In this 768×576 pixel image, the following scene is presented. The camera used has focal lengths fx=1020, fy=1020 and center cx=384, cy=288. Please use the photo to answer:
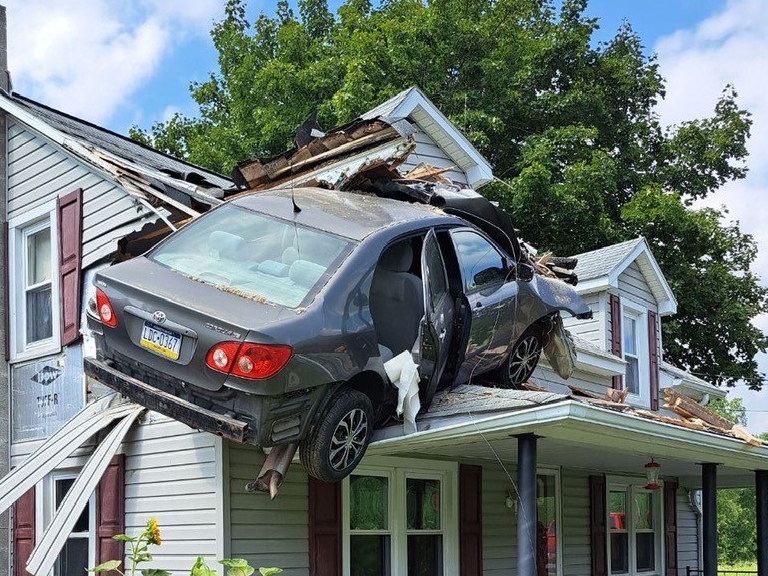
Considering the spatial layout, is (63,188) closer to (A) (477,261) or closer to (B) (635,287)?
(A) (477,261)

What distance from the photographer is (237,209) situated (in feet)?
24.2

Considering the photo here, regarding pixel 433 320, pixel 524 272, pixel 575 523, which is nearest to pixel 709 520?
pixel 575 523

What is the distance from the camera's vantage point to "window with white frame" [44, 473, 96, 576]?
9.17 meters

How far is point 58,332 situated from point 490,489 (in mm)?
4849

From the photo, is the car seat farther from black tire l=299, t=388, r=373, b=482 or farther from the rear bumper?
the rear bumper

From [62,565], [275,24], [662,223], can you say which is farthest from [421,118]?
[275,24]

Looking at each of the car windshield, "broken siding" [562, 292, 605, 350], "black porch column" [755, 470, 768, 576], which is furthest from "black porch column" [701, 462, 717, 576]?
the car windshield

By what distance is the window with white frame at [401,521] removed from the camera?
9406mm

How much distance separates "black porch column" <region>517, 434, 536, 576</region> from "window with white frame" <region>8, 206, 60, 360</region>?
507 cm

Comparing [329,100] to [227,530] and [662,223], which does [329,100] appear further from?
[227,530]

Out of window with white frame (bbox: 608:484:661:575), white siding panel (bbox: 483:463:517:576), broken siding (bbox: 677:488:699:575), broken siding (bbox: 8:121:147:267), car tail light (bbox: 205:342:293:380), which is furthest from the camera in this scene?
broken siding (bbox: 677:488:699:575)

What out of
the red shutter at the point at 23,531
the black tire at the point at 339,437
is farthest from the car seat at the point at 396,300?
the red shutter at the point at 23,531

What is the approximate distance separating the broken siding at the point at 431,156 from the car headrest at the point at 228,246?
591 centimetres

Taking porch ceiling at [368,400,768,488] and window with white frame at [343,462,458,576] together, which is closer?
porch ceiling at [368,400,768,488]
